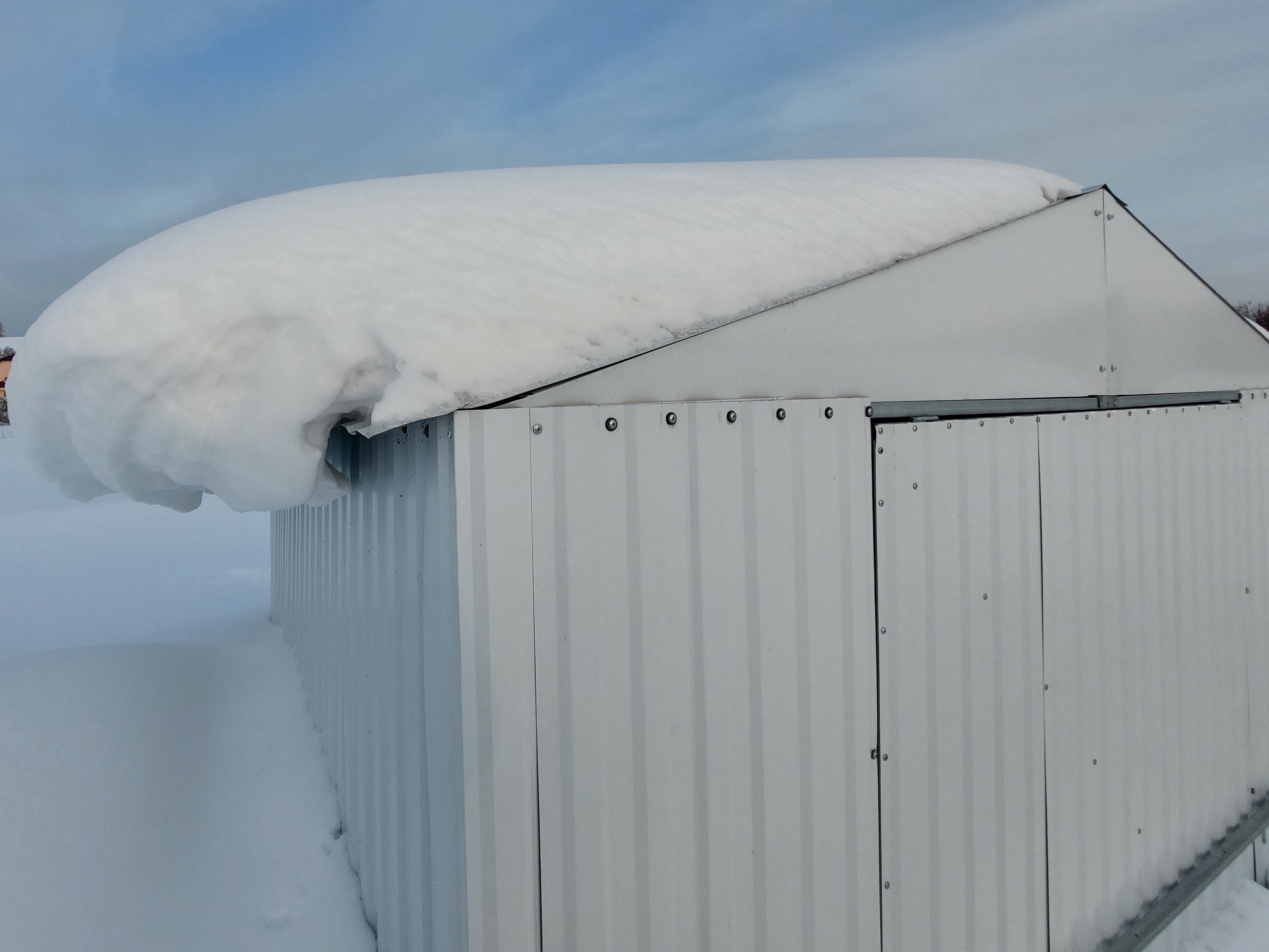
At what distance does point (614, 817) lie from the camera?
5.75 ft

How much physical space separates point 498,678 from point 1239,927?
3348 millimetres

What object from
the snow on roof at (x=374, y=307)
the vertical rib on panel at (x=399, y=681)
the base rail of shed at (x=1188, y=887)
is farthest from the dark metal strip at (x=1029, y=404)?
the base rail of shed at (x=1188, y=887)

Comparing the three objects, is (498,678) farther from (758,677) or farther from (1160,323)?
(1160,323)

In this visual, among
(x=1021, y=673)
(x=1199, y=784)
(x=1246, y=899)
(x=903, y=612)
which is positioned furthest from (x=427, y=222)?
(x=1246, y=899)

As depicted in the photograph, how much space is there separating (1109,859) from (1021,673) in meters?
0.85

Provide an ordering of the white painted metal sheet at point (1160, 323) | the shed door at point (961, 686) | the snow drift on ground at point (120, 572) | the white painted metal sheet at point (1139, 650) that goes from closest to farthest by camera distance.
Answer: the shed door at point (961, 686) → the white painted metal sheet at point (1139, 650) → the white painted metal sheet at point (1160, 323) → the snow drift on ground at point (120, 572)

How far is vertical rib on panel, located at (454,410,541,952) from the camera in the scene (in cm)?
162

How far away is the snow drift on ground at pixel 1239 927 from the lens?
10.00 feet

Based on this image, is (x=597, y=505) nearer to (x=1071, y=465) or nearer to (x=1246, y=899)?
(x=1071, y=465)

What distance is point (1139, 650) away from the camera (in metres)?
2.90

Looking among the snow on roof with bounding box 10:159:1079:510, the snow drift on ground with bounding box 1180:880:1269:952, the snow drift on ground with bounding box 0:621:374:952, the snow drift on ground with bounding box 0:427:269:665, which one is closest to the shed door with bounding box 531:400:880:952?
the snow on roof with bounding box 10:159:1079:510

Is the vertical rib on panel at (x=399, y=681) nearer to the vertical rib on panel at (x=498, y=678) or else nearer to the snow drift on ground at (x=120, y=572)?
the vertical rib on panel at (x=498, y=678)

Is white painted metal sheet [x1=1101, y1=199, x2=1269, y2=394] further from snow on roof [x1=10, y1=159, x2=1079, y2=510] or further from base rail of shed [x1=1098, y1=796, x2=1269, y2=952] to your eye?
base rail of shed [x1=1098, y1=796, x2=1269, y2=952]

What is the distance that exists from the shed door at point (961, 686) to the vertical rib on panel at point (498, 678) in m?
1.03
